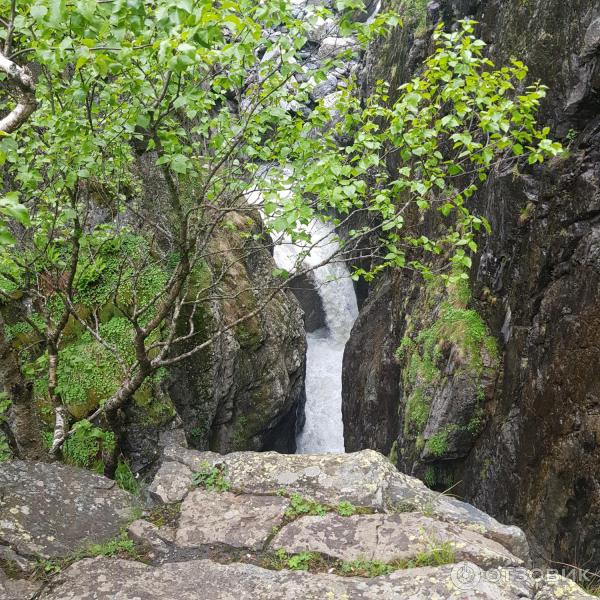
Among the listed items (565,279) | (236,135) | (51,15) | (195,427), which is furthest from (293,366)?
(51,15)

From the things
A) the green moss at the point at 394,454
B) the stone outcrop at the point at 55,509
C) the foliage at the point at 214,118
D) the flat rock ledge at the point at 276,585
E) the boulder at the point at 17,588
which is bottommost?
the green moss at the point at 394,454

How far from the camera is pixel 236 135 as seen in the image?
5457 mm

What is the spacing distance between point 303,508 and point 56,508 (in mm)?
2230

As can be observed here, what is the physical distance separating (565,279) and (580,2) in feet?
14.2

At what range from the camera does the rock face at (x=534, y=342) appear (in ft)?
23.6

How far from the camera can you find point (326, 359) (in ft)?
68.6

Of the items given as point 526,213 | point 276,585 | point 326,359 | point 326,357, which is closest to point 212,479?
point 276,585

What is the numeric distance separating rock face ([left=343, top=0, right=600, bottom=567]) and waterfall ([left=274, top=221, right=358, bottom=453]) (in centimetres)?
655

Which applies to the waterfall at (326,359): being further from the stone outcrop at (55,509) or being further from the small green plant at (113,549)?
the small green plant at (113,549)

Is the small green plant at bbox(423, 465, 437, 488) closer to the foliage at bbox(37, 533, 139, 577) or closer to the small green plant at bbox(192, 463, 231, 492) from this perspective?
the small green plant at bbox(192, 463, 231, 492)

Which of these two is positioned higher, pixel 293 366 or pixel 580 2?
pixel 580 2

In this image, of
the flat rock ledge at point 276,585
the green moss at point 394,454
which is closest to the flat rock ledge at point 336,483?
the flat rock ledge at point 276,585

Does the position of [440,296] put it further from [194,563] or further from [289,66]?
[194,563]

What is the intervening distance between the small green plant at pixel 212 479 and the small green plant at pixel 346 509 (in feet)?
3.47
